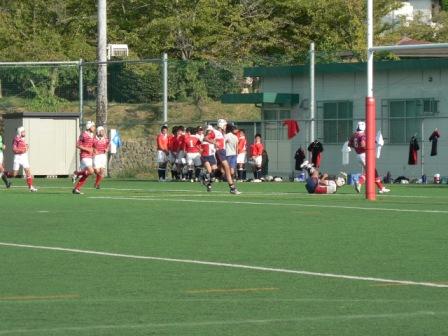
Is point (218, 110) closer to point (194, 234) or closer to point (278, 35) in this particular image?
point (278, 35)

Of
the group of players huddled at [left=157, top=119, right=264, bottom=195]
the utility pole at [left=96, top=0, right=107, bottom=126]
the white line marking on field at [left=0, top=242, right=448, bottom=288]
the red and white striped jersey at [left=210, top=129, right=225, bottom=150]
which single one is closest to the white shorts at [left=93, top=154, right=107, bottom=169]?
the red and white striped jersey at [left=210, top=129, right=225, bottom=150]

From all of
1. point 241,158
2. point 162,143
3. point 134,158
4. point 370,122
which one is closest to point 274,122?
point 241,158

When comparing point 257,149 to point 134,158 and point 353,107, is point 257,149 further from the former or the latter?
point 134,158

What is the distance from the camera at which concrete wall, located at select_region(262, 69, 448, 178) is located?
148ft

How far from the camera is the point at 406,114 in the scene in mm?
46781

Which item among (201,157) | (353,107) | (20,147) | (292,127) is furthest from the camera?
(353,107)

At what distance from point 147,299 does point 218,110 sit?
43.4 meters

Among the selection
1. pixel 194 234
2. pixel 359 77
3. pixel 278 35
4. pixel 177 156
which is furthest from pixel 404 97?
pixel 194 234

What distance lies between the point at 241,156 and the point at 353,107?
4713 mm

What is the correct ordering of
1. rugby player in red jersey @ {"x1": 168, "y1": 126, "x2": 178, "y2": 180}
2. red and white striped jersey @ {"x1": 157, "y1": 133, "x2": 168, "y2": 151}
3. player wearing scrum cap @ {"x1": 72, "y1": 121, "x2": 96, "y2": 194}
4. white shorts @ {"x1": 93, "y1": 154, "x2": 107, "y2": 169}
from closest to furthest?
player wearing scrum cap @ {"x1": 72, "y1": 121, "x2": 96, "y2": 194} → white shorts @ {"x1": 93, "y1": 154, "x2": 107, "y2": 169} → red and white striped jersey @ {"x1": 157, "y1": 133, "x2": 168, "y2": 151} → rugby player in red jersey @ {"x1": 168, "y1": 126, "x2": 178, "y2": 180}

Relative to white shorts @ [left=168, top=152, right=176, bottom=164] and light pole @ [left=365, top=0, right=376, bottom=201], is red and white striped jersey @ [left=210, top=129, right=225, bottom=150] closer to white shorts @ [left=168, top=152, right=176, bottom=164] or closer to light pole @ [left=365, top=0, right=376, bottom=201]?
light pole @ [left=365, top=0, right=376, bottom=201]

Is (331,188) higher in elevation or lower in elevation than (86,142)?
lower

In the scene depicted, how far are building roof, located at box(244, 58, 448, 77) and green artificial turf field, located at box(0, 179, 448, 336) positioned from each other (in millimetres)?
18373

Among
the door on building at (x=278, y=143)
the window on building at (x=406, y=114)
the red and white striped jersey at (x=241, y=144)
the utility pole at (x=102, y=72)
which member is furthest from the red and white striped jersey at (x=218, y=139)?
the utility pole at (x=102, y=72)
